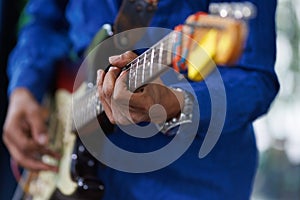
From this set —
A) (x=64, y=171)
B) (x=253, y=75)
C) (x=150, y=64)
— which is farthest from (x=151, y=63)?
(x=64, y=171)

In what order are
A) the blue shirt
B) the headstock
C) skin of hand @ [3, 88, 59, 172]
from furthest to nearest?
skin of hand @ [3, 88, 59, 172]
the blue shirt
the headstock

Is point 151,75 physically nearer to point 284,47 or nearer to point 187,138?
point 187,138

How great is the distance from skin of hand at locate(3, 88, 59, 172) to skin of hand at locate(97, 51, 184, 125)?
24cm

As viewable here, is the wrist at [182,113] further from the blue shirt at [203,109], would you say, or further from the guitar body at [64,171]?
the guitar body at [64,171]

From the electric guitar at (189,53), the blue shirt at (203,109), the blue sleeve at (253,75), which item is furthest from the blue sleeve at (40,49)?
the blue sleeve at (253,75)

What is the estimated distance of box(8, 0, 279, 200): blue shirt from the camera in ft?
1.48

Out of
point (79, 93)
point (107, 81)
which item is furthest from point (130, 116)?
point (79, 93)

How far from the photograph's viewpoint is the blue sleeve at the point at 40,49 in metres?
0.62

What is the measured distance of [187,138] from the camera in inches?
17.0

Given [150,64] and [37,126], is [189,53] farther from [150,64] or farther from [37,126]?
[37,126]

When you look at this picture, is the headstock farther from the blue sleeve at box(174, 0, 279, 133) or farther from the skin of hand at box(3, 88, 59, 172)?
the skin of hand at box(3, 88, 59, 172)

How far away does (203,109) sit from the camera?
0.42 metres

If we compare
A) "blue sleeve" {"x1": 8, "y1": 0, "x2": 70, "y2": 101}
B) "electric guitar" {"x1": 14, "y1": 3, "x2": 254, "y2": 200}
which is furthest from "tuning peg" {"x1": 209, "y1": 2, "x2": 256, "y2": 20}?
"blue sleeve" {"x1": 8, "y1": 0, "x2": 70, "y2": 101}

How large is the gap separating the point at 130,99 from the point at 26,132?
0.27 m
